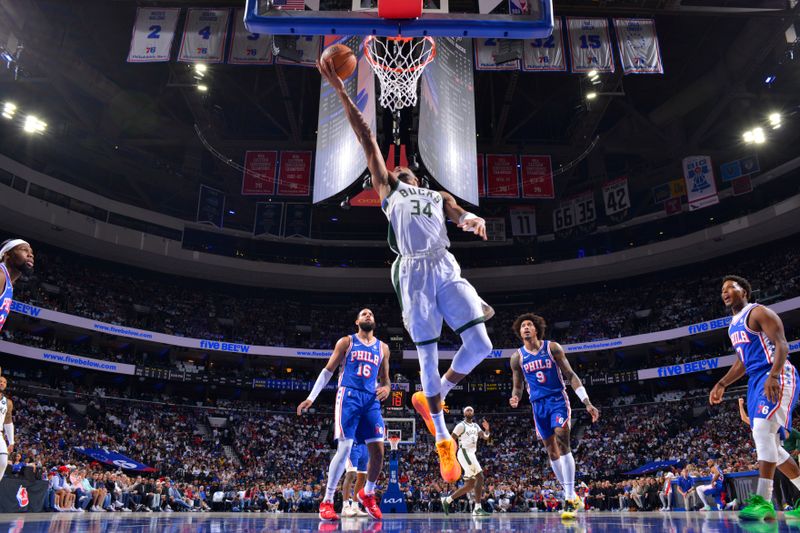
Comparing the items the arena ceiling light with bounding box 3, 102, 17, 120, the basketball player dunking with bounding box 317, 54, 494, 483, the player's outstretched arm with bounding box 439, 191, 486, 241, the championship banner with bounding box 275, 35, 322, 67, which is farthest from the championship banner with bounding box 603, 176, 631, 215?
the arena ceiling light with bounding box 3, 102, 17, 120

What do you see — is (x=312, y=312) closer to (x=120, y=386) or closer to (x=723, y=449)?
(x=120, y=386)

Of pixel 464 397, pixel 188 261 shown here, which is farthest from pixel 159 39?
pixel 464 397

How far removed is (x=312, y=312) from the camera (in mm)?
40844

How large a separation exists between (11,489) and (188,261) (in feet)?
83.3

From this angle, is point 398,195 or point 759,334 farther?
point 759,334

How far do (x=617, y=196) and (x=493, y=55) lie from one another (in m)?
14.1

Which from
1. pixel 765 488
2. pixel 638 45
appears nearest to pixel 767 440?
pixel 765 488

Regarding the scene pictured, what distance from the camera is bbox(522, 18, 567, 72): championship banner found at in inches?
712

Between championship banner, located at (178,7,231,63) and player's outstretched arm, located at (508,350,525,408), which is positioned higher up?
championship banner, located at (178,7,231,63)

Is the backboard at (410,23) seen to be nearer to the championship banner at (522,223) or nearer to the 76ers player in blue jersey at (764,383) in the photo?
the 76ers player in blue jersey at (764,383)

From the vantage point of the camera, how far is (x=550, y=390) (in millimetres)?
7934

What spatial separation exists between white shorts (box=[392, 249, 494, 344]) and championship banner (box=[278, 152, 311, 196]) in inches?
782

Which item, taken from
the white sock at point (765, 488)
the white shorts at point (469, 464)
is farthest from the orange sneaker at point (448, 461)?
the white shorts at point (469, 464)

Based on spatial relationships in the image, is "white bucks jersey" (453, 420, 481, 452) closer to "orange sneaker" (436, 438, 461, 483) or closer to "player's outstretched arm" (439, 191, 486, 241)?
"orange sneaker" (436, 438, 461, 483)
